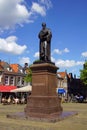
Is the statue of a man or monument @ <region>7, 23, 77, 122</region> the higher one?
the statue of a man

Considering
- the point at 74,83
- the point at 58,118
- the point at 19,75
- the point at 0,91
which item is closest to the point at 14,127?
the point at 58,118

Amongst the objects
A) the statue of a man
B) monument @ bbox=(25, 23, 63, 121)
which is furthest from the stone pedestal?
the statue of a man

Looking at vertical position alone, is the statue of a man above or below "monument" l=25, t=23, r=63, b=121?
above

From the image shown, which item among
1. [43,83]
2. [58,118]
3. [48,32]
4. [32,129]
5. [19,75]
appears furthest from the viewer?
[19,75]

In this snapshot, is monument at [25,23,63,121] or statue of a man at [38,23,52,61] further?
statue of a man at [38,23,52,61]

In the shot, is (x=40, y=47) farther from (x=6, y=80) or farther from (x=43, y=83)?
(x=6, y=80)

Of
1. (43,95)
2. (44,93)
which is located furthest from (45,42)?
(43,95)

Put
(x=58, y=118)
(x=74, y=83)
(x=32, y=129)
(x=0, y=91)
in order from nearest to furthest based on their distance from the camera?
(x=32, y=129), (x=58, y=118), (x=0, y=91), (x=74, y=83)

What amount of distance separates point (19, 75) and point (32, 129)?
41.7m

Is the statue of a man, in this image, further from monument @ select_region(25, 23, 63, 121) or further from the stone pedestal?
the stone pedestal

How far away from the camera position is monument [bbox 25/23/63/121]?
14766 millimetres

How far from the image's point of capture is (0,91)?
147 feet

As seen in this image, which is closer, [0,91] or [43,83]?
[43,83]

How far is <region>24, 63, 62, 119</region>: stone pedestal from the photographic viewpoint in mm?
14766
